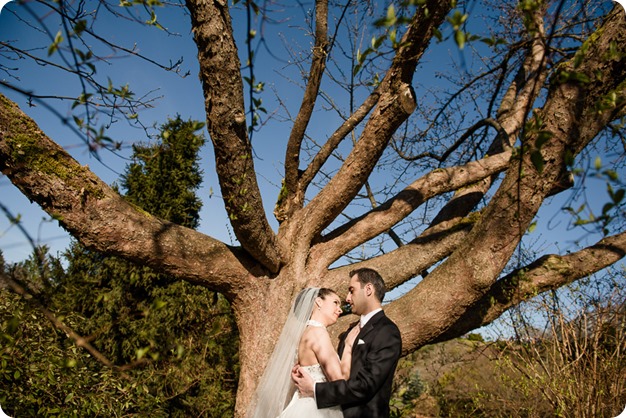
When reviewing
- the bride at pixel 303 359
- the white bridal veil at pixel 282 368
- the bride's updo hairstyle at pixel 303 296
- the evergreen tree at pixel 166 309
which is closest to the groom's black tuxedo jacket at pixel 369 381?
the bride at pixel 303 359

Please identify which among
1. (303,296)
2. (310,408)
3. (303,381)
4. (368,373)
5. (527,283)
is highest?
(527,283)

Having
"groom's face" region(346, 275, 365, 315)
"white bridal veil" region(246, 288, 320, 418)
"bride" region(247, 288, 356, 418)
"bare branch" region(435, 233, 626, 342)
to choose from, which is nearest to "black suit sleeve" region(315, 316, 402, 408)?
"bride" region(247, 288, 356, 418)

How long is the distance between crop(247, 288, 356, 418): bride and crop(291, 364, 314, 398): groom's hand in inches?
1.8

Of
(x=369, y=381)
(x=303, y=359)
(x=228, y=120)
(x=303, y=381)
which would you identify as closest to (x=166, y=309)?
(x=303, y=359)

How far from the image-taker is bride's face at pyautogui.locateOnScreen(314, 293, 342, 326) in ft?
13.4

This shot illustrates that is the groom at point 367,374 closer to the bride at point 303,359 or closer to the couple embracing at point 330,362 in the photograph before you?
the couple embracing at point 330,362

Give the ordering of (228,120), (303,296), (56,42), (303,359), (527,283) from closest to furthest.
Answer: (56,42) → (228,120) → (303,359) → (303,296) → (527,283)

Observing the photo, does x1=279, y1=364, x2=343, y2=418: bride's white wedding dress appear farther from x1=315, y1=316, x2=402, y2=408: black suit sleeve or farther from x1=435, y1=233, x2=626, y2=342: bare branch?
x1=435, y1=233, x2=626, y2=342: bare branch

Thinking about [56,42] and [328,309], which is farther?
[328,309]

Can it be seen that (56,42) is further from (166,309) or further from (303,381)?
(166,309)

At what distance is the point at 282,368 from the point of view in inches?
155

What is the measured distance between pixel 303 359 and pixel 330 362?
0.34 meters

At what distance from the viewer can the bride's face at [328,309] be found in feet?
13.4

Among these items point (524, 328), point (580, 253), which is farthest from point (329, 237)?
point (580, 253)
